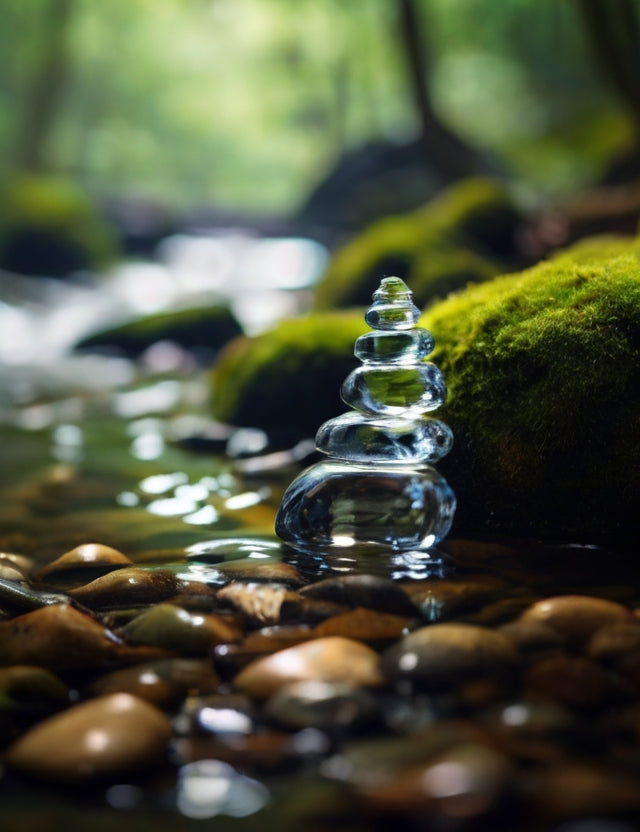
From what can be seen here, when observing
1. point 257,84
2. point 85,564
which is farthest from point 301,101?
point 85,564

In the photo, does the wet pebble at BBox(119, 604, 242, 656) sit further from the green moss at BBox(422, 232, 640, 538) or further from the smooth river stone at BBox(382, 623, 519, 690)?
the green moss at BBox(422, 232, 640, 538)

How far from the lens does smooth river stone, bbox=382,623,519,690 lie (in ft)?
7.66

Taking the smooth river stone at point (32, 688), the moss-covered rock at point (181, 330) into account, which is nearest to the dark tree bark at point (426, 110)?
the moss-covered rock at point (181, 330)

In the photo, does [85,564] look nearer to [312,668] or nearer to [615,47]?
[312,668]

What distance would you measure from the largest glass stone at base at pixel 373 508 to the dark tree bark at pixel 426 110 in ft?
42.4

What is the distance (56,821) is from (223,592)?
1283mm

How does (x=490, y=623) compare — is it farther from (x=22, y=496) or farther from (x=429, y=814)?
(x=22, y=496)

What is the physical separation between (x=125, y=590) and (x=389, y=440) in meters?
1.12

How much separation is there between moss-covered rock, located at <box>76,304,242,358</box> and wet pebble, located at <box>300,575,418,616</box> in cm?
796

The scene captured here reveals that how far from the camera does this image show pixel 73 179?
132ft

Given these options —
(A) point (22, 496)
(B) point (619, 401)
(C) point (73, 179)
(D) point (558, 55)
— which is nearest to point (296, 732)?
(B) point (619, 401)

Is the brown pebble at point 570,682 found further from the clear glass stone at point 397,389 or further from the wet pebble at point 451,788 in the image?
the clear glass stone at point 397,389

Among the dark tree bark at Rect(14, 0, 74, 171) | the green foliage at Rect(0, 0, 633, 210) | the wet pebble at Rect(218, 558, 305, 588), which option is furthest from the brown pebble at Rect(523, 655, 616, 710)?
the dark tree bark at Rect(14, 0, 74, 171)

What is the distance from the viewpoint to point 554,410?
12.0 ft
